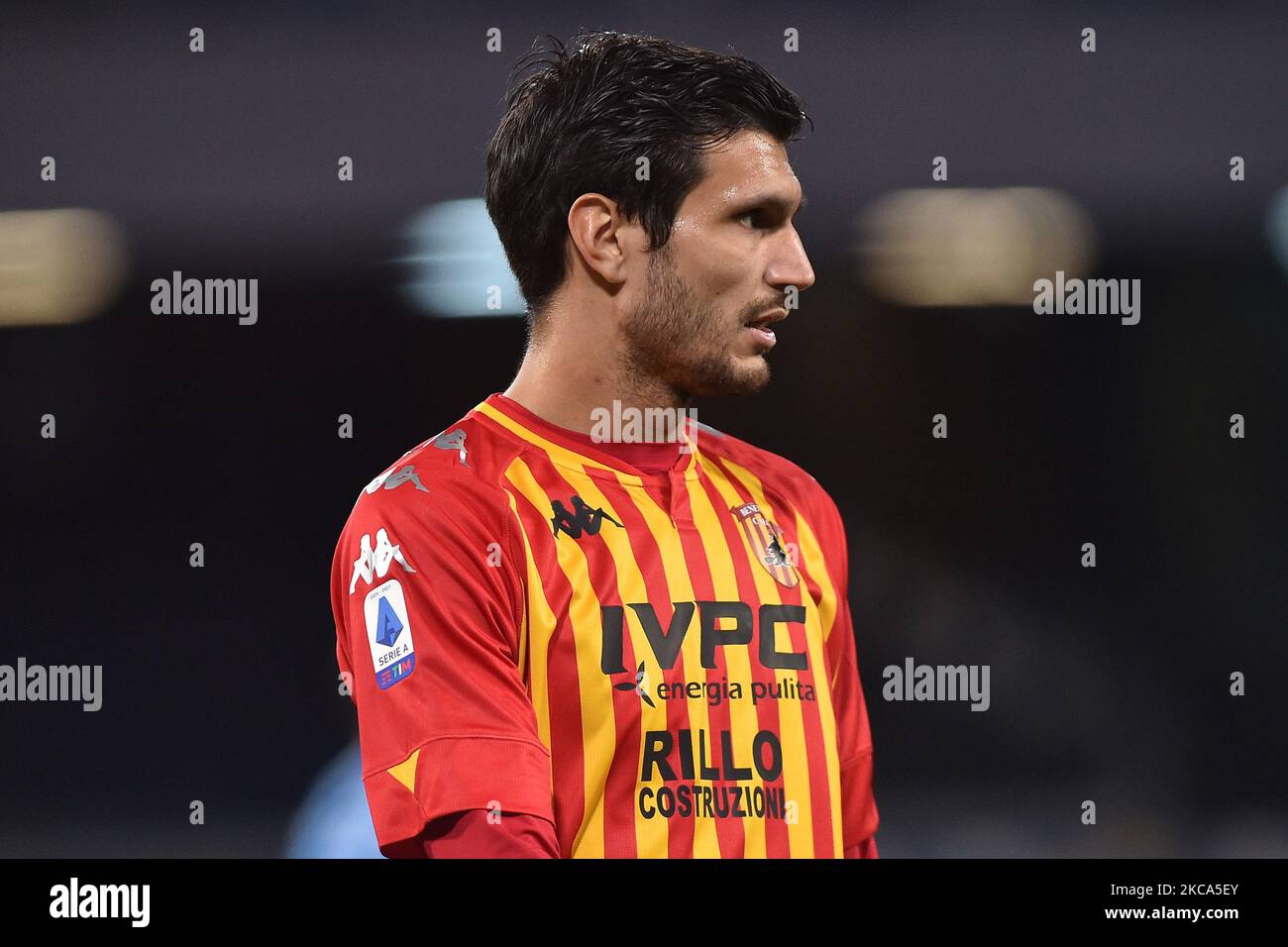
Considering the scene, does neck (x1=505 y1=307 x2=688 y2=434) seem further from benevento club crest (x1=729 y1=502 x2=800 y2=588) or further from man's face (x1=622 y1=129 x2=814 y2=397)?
benevento club crest (x1=729 y1=502 x2=800 y2=588)

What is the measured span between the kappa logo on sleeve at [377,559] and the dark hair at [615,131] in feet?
1.82

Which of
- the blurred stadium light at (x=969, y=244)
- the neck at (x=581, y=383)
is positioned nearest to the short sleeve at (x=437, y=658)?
the neck at (x=581, y=383)

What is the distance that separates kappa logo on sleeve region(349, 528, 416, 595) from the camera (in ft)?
6.01

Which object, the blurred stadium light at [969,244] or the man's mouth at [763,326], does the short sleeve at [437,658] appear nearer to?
the man's mouth at [763,326]

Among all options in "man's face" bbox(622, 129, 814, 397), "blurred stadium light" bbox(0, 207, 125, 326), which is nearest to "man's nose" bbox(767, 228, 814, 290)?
"man's face" bbox(622, 129, 814, 397)

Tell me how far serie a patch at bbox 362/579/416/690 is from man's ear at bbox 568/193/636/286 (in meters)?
0.67

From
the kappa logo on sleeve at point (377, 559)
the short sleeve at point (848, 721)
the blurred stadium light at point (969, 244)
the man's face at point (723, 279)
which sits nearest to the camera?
the kappa logo on sleeve at point (377, 559)

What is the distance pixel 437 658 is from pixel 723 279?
0.80m

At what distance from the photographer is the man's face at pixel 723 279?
204cm

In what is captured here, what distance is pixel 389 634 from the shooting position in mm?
1817

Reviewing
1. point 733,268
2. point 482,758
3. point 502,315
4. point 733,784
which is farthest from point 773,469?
point 502,315

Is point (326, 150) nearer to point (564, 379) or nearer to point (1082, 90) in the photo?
point (564, 379)
